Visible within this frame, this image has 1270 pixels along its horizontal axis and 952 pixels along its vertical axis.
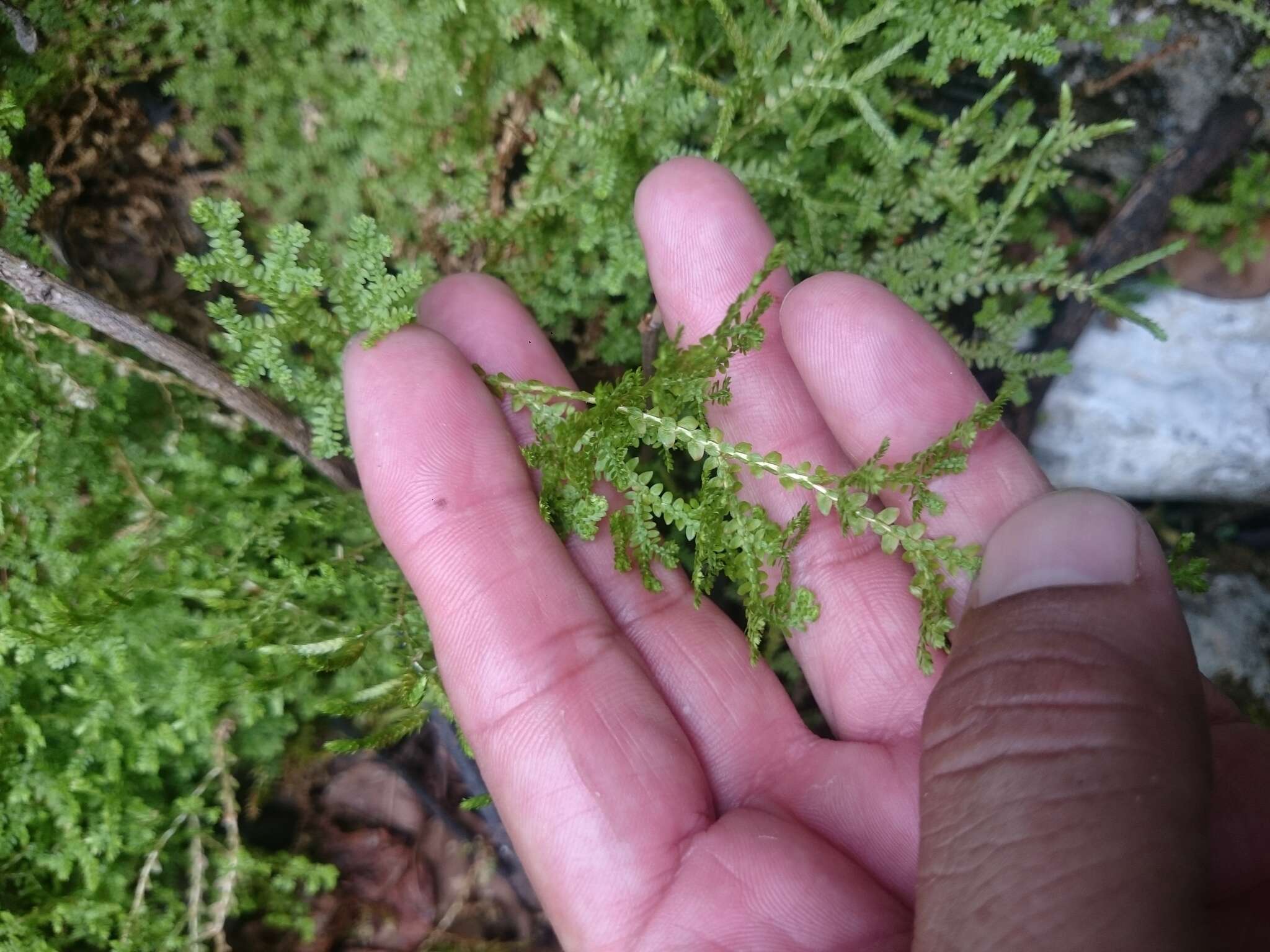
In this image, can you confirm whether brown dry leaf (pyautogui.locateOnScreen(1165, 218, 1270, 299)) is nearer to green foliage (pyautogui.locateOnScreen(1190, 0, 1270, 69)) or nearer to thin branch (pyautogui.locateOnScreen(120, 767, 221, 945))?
green foliage (pyautogui.locateOnScreen(1190, 0, 1270, 69))

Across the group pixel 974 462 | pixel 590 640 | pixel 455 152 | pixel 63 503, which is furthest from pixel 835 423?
pixel 63 503

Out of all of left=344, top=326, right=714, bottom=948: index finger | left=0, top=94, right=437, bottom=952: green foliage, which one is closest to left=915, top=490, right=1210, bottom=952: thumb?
left=344, top=326, right=714, bottom=948: index finger

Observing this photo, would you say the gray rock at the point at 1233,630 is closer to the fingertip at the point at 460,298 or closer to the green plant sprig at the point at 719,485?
the green plant sprig at the point at 719,485

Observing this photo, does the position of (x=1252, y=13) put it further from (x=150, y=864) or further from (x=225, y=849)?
(x=150, y=864)

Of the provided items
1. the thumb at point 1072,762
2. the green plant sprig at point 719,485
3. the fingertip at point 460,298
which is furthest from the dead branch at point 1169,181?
the fingertip at point 460,298

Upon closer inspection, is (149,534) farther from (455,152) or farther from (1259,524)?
(1259,524)

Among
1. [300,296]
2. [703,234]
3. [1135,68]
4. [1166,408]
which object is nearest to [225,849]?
[300,296]
